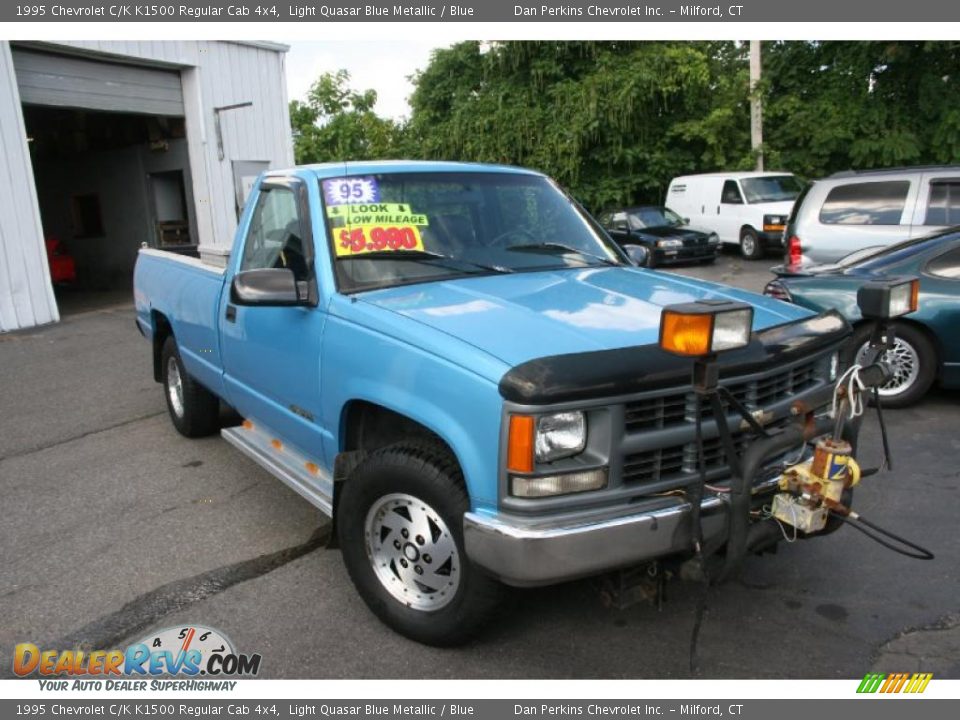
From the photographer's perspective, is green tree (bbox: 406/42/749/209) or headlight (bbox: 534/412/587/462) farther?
green tree (bbox: 406/42/749/209)

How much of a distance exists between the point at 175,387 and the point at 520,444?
4276 mm

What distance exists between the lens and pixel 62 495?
4.96 meters

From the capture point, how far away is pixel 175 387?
603 centimetres

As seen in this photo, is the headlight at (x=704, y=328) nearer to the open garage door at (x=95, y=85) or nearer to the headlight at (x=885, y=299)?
the headlight at (x=885, y=299)

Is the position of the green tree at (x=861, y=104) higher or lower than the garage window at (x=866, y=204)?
higher

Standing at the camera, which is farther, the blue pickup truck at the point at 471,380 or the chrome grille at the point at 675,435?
the chrome grille at the point at 675,435

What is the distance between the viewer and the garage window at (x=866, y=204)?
9.12 meters

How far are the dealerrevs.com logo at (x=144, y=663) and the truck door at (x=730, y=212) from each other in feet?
55.0

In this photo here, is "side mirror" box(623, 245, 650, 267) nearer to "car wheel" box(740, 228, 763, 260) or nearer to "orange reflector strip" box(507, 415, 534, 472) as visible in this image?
"orange reflector strip" box(507, 415, 534, 472)

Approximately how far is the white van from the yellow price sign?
48.6 ft

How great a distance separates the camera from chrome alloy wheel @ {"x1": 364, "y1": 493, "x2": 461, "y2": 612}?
2977 mm

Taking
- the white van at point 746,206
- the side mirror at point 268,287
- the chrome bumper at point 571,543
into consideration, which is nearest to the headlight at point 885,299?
the chrome bumper at point 571,543

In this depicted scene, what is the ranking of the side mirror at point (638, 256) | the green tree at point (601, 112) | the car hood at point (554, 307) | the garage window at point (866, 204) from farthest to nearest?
1. the green tree at point (601, 112)
2. the garage window at point (866, 204)
3. the side mirror at point (638, 256)
4. the car hood at point (554, 307)

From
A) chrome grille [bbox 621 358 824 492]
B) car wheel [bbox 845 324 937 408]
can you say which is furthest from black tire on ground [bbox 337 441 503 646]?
car wheel [bbox 845 324 937 408]
